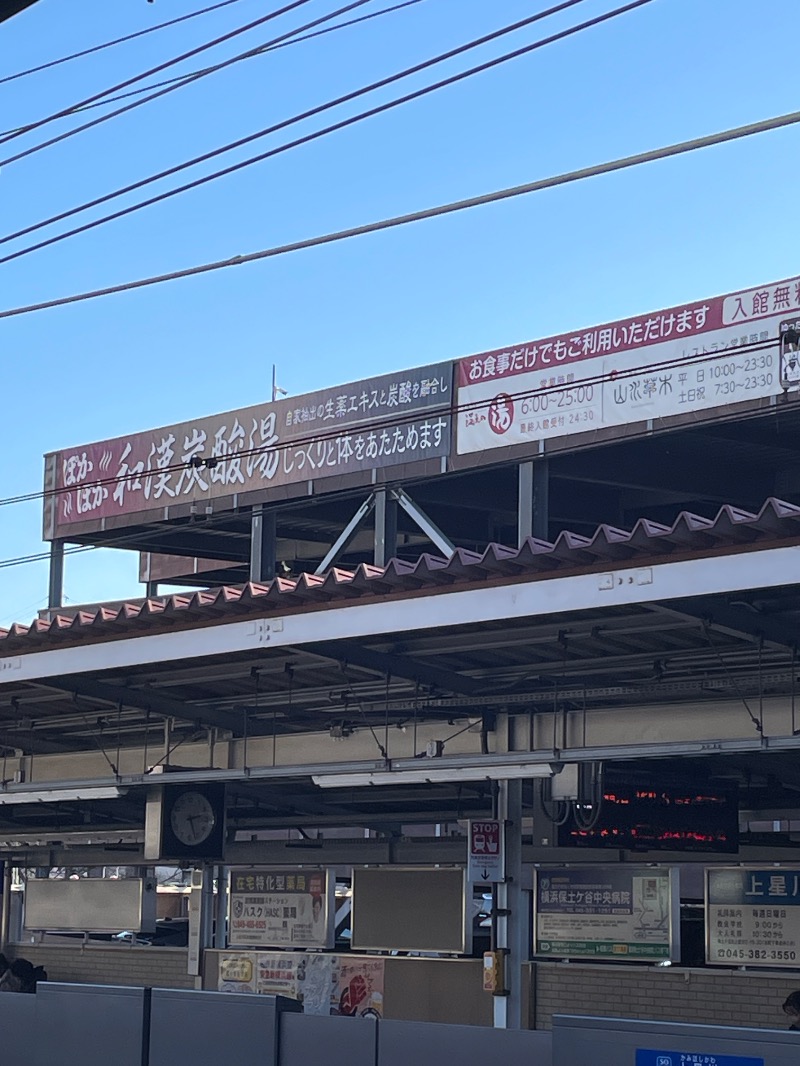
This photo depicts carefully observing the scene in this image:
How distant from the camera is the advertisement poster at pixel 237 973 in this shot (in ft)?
54.6

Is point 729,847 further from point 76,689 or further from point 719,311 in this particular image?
point 719,311

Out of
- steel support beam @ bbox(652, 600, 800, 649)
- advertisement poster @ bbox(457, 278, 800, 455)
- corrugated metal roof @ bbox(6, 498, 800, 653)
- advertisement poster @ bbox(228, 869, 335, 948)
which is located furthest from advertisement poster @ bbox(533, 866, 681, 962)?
advertisement poster @ bbox(457, 278, 800, 455)

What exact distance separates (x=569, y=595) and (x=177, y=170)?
3679mm

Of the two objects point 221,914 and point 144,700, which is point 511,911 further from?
point 221,914

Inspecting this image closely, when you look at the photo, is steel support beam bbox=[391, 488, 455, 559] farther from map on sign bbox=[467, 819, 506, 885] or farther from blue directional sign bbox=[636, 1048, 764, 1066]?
blue directional sign bbox=[636, 1048, 764, 1066]

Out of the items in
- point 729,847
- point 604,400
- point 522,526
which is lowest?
point 729,847

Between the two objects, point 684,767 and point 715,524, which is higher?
point 715,524

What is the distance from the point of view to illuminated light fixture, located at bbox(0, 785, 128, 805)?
13695mm

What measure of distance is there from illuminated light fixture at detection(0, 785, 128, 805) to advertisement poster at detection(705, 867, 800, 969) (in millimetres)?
5473

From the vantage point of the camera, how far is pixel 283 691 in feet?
43.4

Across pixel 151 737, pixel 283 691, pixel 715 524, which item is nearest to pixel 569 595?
pixel 715 524

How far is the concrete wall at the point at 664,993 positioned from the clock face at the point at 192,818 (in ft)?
11.9

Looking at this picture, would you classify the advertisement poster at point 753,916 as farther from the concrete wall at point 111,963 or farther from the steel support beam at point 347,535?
the steel support beam at point 347,535

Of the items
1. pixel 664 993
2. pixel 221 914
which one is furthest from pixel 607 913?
pixel 221 914
